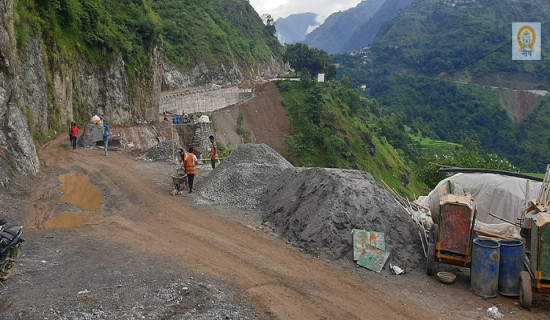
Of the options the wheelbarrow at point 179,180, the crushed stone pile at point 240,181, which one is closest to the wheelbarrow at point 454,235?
the crushed stone pile at point 240,181

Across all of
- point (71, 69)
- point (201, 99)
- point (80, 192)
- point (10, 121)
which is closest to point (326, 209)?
point (80, 192)

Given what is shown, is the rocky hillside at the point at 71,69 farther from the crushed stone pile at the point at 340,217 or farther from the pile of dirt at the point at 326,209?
the crushed stone pile at the point at 340,217

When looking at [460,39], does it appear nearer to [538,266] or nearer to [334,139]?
[334,139]

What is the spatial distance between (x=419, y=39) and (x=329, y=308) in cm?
15904

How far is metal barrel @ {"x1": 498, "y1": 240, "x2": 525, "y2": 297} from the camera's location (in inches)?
275

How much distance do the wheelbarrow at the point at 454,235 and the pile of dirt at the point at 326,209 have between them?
0.68m

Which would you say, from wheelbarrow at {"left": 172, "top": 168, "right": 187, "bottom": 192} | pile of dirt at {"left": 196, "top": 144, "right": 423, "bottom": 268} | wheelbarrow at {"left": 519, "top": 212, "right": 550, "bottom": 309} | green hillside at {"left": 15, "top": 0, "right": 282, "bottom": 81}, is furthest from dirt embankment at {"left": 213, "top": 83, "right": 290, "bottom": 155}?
wheelbarrow at {"left": 519, "top": 212, "right": 550, "bottom": 309}

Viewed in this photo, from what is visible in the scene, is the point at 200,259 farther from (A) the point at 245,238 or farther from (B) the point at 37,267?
(B) the point at 37,267

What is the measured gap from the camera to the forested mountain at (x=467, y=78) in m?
90.0

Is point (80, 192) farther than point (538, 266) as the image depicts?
Yes

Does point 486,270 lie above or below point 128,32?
below

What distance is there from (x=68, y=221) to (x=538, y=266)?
33.8ft

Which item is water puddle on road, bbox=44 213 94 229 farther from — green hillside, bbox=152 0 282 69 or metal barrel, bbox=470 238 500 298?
green hillside, bbox=152 0 282 69

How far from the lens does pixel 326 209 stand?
30.4 feet
